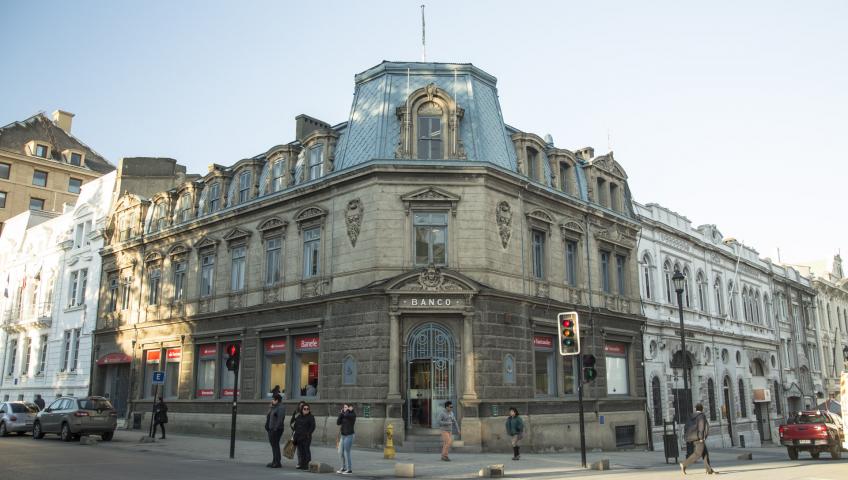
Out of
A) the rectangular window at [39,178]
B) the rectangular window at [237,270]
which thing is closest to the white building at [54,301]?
the rectangular window at [237,270]

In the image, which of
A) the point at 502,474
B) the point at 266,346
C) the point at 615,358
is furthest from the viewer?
the point at 615,358

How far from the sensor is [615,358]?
31047 millimetres

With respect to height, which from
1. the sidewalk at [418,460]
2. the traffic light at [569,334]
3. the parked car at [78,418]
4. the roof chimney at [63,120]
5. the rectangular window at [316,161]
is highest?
the roof chimney at [63,120]

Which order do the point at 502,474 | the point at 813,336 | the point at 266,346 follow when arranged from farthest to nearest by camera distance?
the point at 813,336 → the point at 266,346 → the point at 502,474

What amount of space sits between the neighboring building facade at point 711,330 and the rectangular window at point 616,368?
1642 millimetres

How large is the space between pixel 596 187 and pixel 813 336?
32133mm

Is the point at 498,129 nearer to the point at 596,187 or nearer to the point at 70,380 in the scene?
the point at 596,187

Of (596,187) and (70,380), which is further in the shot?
(70,380)

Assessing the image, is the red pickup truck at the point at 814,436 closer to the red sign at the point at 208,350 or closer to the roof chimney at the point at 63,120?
the red sign at the point at 208,350

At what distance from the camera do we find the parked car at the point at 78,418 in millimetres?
24688

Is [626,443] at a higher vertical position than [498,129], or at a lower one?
lower

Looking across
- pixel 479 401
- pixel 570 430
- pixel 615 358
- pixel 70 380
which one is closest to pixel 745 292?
pixel 615 358

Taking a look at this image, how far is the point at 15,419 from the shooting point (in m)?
27.6

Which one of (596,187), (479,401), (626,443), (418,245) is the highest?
(596,187)
